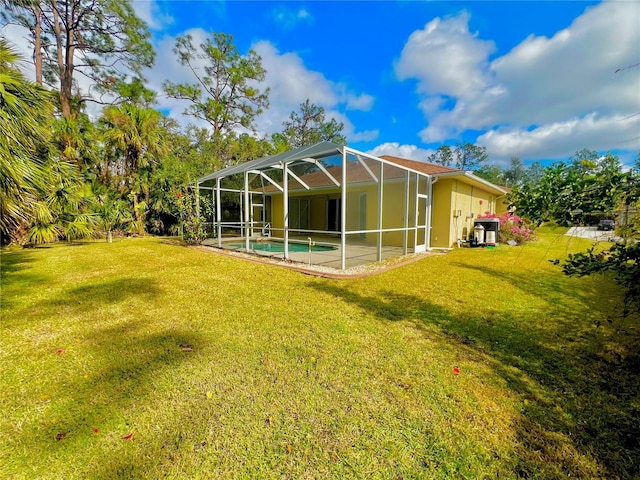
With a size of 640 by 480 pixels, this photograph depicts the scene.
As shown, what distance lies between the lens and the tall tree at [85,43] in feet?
48.8

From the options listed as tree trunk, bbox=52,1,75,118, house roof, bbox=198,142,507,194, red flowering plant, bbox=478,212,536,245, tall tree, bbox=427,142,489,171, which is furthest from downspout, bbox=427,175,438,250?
tall tree, bbox=427,142,489,171

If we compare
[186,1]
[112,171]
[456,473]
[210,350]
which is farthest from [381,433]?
[112,171]

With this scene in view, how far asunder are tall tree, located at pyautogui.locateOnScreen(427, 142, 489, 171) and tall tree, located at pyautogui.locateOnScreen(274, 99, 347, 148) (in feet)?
97.5

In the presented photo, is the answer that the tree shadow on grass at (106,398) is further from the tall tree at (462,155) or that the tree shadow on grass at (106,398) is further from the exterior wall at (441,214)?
the tall tree at (462,155)

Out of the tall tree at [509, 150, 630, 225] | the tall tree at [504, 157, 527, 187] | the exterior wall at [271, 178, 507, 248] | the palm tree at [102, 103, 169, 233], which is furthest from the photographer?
the tall tree at [504, 157, 527, 187]

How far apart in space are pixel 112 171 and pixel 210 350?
15.7 m

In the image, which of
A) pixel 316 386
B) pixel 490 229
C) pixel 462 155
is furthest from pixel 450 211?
pixel 462 155

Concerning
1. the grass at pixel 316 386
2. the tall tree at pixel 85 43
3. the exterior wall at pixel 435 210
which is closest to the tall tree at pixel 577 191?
the grass at pixel 316 386

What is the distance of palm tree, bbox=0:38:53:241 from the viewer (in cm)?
425

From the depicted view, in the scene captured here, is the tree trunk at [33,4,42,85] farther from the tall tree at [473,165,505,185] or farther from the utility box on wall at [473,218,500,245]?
the tall tree at [473,165,505,185]

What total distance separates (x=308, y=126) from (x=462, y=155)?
33.7 metres

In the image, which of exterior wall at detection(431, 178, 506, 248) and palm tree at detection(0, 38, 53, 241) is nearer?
palm tree at detection(0, 38, 53, 241)

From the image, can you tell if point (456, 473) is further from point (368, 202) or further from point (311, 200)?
point (311, 200)

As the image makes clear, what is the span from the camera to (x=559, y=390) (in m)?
2.36
